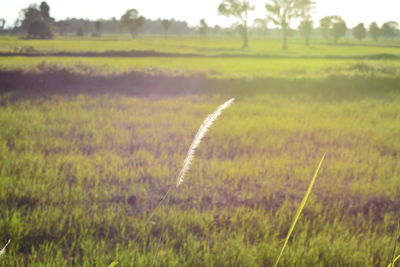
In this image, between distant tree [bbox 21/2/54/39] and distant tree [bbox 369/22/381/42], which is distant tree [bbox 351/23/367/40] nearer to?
distant tree [bbox 369/22/381/42]

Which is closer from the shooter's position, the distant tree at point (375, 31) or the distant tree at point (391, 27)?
the distant tree at point (391, 27)

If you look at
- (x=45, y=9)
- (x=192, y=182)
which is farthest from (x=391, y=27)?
(x=45, y=9)

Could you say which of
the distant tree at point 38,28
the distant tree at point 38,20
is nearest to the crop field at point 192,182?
the distant tree at point 38,20

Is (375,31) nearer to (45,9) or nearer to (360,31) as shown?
(360,31)

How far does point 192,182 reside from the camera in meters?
5.08

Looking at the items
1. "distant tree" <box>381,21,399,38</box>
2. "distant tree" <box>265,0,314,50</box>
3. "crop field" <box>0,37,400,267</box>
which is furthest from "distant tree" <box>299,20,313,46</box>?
"crop field" <box>0,37,400,267</box>

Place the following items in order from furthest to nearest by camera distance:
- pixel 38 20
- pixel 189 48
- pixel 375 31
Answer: pixel 189 48
pixel 375 31
pixel 38 20

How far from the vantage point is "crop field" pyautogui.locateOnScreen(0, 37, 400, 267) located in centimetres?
335

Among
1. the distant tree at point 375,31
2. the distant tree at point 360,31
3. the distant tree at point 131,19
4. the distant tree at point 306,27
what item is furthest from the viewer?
the distant tree at point 131,19

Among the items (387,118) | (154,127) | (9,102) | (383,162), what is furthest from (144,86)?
(383,162)

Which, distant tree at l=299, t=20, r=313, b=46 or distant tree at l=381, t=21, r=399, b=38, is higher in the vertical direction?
distant tree at l=299, t=20, r=313, b=46

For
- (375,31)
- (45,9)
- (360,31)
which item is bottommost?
(375,31)

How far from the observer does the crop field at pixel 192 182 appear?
335cm

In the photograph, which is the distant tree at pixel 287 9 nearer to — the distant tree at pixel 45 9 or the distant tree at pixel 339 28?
the distant tree at pixel 339 28
